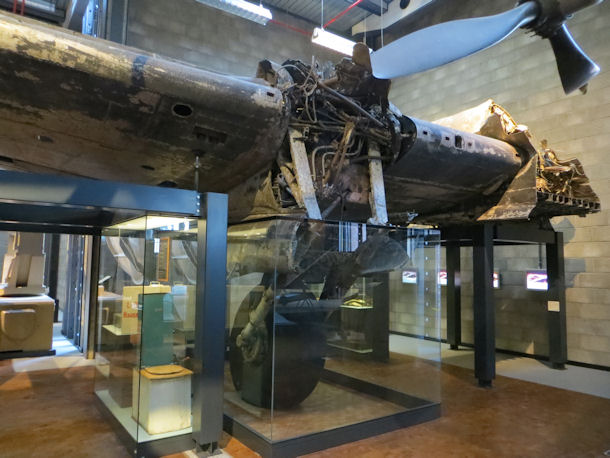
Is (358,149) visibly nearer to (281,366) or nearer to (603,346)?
(281,366)

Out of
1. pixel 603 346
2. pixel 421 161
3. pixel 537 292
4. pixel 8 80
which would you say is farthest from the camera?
pixel 537 292

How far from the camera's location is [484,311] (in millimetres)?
6566

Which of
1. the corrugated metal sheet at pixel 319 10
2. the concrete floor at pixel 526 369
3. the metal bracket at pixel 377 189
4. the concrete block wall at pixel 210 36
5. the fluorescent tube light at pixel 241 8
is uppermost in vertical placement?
the corrugated metal sheet at pixel 319 10

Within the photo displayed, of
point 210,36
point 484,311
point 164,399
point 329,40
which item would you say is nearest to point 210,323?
point 164,399

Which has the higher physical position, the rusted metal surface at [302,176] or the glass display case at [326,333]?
the rusted metal surface at [302,176]

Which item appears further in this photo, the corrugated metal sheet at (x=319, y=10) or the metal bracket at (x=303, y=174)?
the corrugated metal sheet at (x=319, y=10)

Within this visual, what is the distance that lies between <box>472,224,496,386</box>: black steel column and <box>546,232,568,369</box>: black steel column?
2.33 metres

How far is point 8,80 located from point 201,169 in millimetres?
2007

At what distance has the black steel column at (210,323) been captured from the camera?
375 centimetres

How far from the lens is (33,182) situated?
3020mm

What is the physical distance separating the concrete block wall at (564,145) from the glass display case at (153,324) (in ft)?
24.8

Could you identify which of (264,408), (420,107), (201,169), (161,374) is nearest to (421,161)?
(201,169)

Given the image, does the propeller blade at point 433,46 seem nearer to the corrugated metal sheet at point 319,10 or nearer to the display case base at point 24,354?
the display case base at point 24,354

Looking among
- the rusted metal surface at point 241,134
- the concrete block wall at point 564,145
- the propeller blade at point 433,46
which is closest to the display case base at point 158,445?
the rusted metal surface at point 241,134
